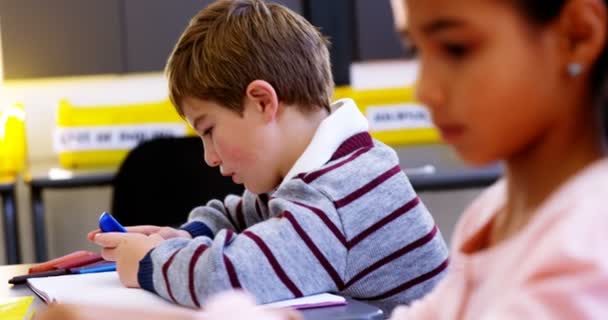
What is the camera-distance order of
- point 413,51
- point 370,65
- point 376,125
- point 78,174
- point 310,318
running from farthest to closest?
1. point 370,65
2. point 376,125
3. point 78,174
4. point 310,318
5. point 413,51

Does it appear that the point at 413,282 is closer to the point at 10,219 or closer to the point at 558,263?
the point at 558,263

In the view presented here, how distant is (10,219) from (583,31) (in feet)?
9.15

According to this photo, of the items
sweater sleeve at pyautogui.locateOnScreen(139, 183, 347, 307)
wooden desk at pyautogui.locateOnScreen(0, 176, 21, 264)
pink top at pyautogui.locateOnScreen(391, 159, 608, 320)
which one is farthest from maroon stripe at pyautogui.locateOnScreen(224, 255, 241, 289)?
wooden desk at pyautogui.locateOnScreen(0, 176, 21, 264)

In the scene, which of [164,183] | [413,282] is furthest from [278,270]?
[164,183]

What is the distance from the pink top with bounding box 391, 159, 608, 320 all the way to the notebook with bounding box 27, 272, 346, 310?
54 cm

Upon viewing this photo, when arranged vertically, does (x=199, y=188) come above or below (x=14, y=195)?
above

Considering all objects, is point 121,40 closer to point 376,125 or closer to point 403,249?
point 376,125

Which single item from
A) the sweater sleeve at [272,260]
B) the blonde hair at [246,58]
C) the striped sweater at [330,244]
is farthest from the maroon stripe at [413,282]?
the blonde hair at [246,58]

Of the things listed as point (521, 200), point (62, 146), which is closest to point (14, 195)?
point (62, 146)

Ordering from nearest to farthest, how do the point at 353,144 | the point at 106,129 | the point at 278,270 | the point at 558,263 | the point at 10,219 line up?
the point at 558,263
the point at 278,270
the point at 353,144
the point at 10,219
the point at 106,129

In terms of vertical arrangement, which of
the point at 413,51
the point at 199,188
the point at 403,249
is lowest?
the point at 199,188

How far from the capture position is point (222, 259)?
1.29m

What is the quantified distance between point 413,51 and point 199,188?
1769mm

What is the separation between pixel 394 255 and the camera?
55.7 inches
